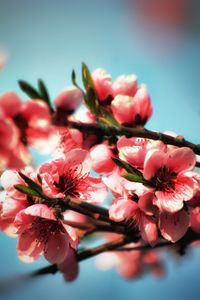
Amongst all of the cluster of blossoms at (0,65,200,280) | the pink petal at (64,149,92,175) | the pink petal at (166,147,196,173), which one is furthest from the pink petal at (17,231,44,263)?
the pink petal at (166,147,196,173)

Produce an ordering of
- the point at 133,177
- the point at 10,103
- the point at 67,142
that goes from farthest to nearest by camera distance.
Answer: the point at 67,142, the point at 133,177, the point at 10,103

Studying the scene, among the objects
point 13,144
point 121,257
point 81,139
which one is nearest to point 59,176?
point 81,139

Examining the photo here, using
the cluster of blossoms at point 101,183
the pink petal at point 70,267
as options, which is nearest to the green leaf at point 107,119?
the cluster of blossoms at point 101,183

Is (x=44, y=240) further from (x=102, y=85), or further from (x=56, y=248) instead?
(x=102, y=85)

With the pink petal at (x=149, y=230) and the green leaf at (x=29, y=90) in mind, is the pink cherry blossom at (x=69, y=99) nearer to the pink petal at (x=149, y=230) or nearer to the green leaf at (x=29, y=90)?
the green leaf at (x=29, y=90)

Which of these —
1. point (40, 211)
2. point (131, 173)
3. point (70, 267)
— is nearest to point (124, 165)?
point (131, 173)

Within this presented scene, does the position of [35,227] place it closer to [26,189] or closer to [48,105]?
[26,189]
